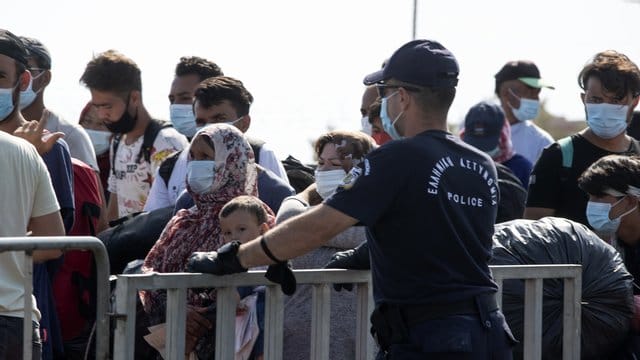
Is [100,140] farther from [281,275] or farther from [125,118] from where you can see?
[281,275]

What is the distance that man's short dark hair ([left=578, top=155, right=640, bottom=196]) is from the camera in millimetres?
5910

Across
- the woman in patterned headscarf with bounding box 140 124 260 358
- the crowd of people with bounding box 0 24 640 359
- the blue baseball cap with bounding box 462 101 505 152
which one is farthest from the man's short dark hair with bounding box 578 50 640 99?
the woman in patterned headscarf with bounding box 140 124 260 358

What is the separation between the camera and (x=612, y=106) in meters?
6.67

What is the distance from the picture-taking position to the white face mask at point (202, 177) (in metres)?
5.60

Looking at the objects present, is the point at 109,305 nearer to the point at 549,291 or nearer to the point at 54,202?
the point at 54,202

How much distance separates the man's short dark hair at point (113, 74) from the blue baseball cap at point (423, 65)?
329cm

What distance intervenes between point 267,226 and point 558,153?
1.88 m

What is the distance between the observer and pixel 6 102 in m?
5.42

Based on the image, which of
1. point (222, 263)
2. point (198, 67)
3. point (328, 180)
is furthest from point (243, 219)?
point (198, 67)

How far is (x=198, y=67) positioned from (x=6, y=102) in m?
2.58

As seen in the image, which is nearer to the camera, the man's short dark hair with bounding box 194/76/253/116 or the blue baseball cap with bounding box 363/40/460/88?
the blue baseball cap with bounding box 363/40/460/88

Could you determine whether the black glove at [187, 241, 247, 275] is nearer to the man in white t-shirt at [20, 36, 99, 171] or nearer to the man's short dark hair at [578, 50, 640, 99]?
the man in white t-shirt at [20, 36, 99, 171]

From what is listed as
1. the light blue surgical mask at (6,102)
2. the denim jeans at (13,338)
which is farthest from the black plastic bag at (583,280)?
the light blue surgical mask at (6,102)

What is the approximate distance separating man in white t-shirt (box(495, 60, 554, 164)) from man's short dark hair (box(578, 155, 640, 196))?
117 inches
